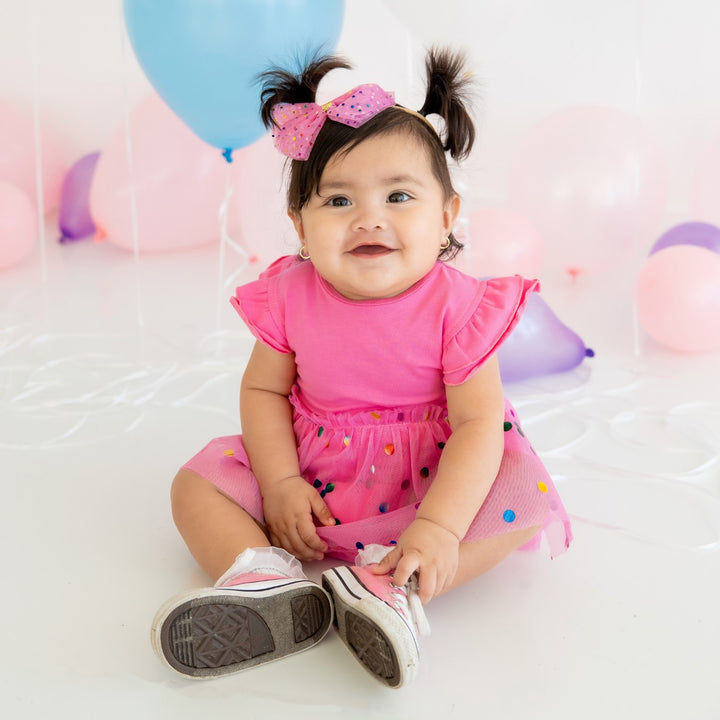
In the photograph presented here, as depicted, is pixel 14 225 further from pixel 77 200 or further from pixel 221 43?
pixel 221 43

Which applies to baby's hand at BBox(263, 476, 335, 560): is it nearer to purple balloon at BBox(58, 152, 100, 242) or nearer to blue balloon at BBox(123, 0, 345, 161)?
blue balloon at BBox(123, 0, 345, 161)

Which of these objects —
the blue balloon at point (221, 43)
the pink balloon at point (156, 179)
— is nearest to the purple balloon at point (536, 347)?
the blue balloon at point (221, 43)

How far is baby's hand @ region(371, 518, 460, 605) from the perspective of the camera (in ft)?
3.11

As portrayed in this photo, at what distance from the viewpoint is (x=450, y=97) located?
3.62 feet

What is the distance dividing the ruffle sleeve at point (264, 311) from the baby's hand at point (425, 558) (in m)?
0.29

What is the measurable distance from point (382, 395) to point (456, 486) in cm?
16

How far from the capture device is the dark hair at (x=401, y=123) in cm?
105

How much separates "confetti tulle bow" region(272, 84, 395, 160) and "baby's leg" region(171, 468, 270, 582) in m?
0.40

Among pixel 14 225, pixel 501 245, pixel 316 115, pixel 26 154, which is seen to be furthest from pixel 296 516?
pixel 26 154

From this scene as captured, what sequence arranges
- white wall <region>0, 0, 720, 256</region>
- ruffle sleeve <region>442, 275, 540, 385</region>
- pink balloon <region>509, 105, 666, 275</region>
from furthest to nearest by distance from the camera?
white wall <region>0, 0, 720, 256</region> < pink balloon <region>509, 105, 666, 275</region> < ruffle sleeve <region>442, 275, 540, 385</region>

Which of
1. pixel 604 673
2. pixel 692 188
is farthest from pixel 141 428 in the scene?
pixel 692 188

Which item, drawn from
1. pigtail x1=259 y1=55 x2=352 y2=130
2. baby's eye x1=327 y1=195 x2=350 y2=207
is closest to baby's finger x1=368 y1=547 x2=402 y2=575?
baby's eye x1=327 y1=195 x2=350 y2=207

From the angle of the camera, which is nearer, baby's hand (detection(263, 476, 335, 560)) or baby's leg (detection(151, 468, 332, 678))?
baby's leg (detection(151, 468, 332, 678))

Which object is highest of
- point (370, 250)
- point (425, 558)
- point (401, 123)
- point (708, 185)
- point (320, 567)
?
point (401, 123)
